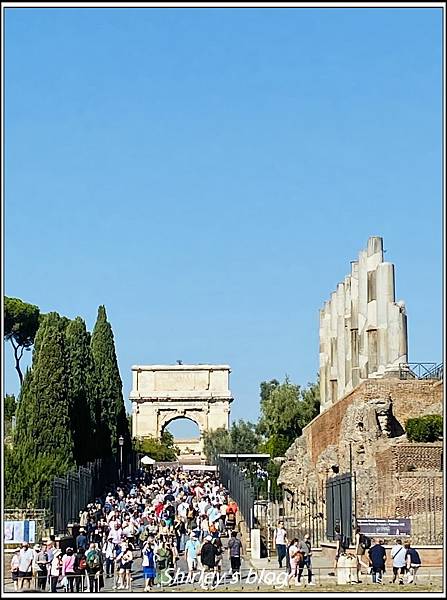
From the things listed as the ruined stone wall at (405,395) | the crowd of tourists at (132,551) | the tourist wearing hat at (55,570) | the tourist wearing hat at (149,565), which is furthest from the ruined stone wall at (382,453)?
the tourist wearing hat at (55,570)

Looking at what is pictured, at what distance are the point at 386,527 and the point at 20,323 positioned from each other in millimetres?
54551

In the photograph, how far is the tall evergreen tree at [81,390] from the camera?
41844 millimetres

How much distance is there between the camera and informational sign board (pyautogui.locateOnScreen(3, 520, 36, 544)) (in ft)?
77.2

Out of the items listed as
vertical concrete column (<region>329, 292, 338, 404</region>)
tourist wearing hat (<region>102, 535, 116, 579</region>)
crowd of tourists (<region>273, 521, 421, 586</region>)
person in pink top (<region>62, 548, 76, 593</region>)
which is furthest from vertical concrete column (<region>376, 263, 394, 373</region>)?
Answer: person in pink top (<region>62, 548, 76, 593</region>)

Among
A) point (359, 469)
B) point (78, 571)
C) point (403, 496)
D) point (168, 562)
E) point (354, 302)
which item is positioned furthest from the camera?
point (354, 302)

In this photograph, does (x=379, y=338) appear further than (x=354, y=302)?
No

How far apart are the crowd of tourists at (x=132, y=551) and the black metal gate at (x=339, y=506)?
2.34m

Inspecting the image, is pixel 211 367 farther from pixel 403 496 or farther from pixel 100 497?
pixel 403 496

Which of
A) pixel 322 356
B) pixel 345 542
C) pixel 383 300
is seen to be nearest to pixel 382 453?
pixel 345 542

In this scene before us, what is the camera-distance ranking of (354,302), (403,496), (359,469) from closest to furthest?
(403,496) < (359,469) < (354,302)

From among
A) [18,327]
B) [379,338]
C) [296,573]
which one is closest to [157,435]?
[18,327]

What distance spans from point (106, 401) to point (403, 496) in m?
29.7

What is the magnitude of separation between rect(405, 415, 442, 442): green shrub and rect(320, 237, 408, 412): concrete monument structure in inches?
211

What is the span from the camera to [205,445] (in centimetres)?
9269
